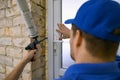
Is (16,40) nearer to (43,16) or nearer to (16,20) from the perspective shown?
(16,20)

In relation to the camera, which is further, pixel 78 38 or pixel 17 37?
pixel 17 37

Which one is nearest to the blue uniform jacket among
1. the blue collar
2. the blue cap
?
the blue collar

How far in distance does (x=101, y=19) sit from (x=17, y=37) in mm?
1063

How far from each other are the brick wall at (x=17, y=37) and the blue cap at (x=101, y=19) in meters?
0.87

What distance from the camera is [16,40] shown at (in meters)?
1.69

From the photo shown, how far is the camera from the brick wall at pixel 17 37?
1.60 meters

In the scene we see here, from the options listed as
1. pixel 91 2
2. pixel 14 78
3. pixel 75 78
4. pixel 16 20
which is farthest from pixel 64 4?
pixel 75 78

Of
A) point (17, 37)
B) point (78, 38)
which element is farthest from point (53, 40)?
point (78, 38)

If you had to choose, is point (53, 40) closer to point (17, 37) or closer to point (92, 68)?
point (17, 37)

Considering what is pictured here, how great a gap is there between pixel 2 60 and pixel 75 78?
51.3 inches

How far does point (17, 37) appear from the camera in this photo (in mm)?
1675

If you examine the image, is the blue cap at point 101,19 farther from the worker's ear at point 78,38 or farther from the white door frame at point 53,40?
the white door frame at point 53,40

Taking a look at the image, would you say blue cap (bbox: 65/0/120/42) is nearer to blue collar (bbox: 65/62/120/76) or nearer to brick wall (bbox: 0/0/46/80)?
blue collar (bbox: 65/62/120/76)

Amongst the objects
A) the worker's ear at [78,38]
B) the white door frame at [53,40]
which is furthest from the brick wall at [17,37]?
the worker's ear at [78,38]
